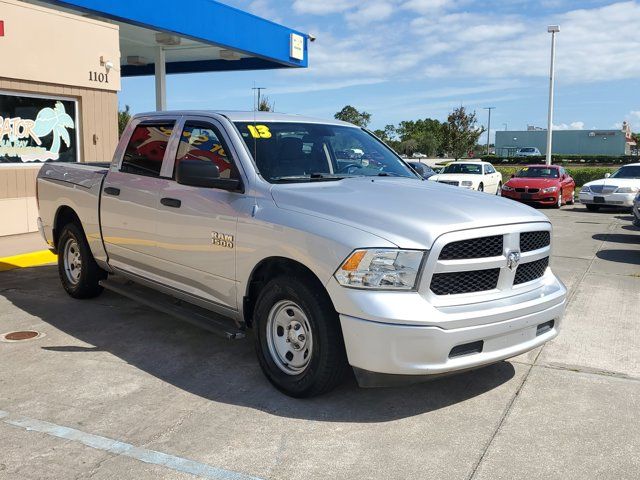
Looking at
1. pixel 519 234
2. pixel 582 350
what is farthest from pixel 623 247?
pixel 519 234

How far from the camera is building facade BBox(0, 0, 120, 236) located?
1082cm

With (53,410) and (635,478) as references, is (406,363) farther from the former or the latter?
(53,410)

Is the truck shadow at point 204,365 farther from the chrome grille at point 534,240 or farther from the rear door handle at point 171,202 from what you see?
the rear door handle at point 171,202

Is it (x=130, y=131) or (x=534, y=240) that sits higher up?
(x=130, y=131)

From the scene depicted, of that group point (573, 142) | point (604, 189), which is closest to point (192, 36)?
point (604, 189)

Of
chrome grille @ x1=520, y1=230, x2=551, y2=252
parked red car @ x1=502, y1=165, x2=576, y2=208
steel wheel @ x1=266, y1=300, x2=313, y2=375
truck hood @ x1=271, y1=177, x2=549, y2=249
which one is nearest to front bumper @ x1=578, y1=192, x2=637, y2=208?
parked red car @ x1=502, y1=165, x2=576, y2=208

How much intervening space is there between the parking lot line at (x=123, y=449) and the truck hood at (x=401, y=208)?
1.63m

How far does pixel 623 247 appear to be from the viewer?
472 inches

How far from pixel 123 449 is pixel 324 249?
1.65 m

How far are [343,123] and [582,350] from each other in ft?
9.76

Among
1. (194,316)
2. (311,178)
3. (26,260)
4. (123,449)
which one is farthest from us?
(26,260)

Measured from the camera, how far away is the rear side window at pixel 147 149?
571 centimetres

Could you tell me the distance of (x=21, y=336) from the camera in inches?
229

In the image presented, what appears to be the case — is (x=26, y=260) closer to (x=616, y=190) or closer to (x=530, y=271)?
(x=530, y=271)
